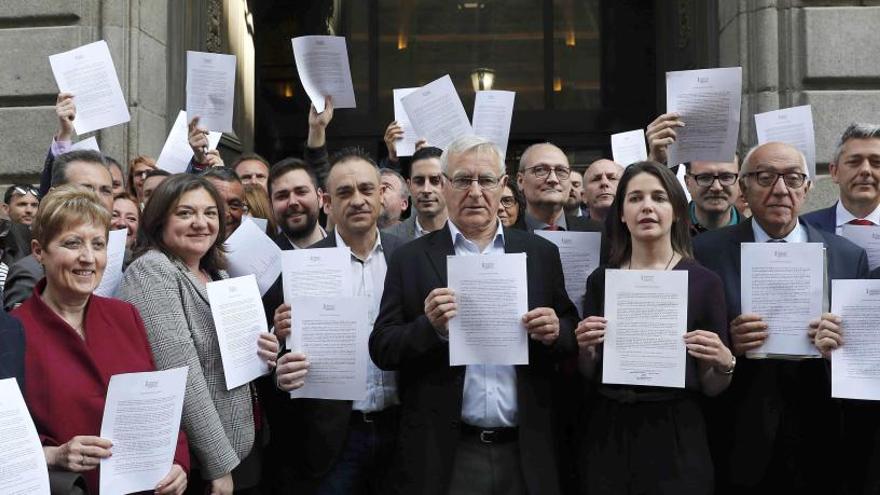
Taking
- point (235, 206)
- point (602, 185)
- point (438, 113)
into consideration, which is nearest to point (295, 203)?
point (235, 206)

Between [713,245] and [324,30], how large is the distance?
23.3ft

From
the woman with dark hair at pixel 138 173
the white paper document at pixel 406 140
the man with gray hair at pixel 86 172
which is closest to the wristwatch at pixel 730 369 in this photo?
the man with gray hair at pixel 86 172

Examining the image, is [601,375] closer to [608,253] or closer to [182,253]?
[608,253]

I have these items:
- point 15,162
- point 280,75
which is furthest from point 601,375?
point 280,75

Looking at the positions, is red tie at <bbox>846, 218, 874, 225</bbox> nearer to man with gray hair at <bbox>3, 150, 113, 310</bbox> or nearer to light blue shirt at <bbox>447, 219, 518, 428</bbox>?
light blue shirt at <bbox>447, 219, 518, 428</bbox>

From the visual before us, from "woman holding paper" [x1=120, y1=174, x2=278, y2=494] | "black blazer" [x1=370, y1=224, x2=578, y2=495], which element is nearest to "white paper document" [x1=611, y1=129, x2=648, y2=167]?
"black blazer" [x1=370, y1=224, x2=578, y2=495]

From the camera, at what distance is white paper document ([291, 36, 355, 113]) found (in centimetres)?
608

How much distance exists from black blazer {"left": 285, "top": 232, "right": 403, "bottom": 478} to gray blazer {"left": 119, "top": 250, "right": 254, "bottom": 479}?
227 millimetres

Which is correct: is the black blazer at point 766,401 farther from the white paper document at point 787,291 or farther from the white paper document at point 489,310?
the white paper document at point 489,310

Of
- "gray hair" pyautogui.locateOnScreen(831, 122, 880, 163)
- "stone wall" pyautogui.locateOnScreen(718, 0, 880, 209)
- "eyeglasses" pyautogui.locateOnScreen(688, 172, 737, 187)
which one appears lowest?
"eyeglasses" pyautogui.locateOnScreen(688, 172, 737, 187)

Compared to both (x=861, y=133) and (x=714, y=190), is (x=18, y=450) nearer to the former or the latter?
(x=714, y=190)

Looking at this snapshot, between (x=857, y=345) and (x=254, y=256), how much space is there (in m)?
2.64

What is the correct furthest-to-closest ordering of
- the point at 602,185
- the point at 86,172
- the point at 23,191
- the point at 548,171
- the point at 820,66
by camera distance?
1. the point at 820,66
2. the point at 23,191
3. the point at 602,185
4. the point at 548,171
5. the point at 86,172

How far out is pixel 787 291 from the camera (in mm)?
4094
